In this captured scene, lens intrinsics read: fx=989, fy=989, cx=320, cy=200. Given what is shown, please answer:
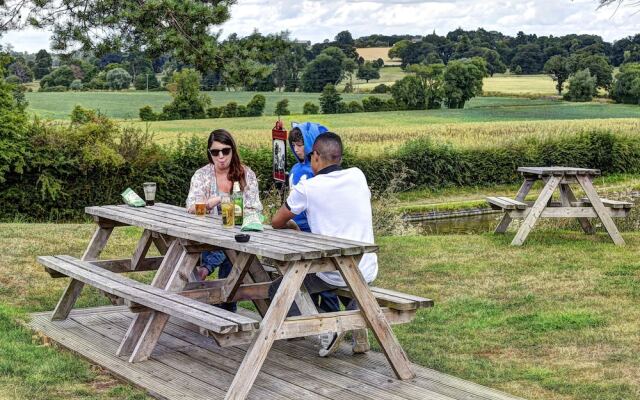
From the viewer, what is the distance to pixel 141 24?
11.8 m

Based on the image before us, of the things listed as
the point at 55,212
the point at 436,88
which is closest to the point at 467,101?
the point at 436,88

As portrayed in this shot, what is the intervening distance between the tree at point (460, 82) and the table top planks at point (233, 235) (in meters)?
54.4

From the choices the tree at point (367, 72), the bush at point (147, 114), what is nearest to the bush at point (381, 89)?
the tree at point (367, 72)

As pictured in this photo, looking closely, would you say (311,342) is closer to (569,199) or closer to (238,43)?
(238,43)

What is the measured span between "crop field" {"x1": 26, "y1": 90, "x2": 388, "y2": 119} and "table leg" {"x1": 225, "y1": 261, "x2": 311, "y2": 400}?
1621 inches

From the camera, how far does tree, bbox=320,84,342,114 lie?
59062 mm

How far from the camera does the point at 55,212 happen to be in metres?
20.0

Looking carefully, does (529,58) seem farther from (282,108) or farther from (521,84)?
(282,108)

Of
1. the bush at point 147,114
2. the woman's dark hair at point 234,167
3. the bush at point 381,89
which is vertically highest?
the woman's dark hair at point 234,167

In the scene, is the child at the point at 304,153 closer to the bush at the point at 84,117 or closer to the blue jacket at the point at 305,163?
the blue jacket at the point at 305,163

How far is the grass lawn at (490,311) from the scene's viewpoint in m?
6.35

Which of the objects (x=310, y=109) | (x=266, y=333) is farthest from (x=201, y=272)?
(x=310, y=109)

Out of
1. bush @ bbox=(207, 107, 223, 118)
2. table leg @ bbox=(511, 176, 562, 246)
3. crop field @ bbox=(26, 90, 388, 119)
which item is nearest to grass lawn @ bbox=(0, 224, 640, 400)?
table leg @ bbox=(511, 176, 562, 246)

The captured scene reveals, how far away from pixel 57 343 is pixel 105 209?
1.22 metres
